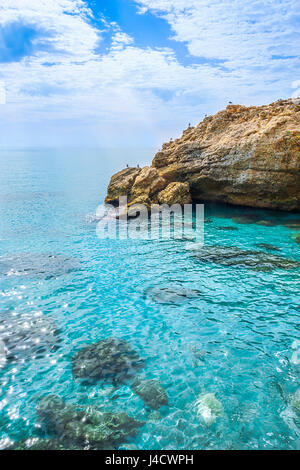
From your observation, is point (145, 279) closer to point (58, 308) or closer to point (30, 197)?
point (58, 308)

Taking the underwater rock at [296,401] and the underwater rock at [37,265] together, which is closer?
the underwater rock at [296,401]

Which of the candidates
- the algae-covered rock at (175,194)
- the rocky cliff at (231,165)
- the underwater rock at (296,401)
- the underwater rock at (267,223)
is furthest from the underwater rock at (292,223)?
the underwater rock at (296,401)

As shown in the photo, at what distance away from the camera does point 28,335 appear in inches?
489

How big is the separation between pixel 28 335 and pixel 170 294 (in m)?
6.91

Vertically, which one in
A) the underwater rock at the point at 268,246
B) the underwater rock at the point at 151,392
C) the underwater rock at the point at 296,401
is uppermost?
the underwater rock at the point at 268,246

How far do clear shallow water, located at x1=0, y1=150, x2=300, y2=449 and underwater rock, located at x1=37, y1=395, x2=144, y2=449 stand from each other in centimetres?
28

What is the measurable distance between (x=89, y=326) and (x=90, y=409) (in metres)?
4.47

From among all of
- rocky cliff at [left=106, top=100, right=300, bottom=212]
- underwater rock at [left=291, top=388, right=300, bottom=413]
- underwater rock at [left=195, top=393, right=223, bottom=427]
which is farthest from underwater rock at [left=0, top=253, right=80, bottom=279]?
rocky cliff at [left=106, top=100, right=300, bottom=212]

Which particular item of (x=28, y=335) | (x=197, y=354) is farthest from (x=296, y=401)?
(x=28, y=335)

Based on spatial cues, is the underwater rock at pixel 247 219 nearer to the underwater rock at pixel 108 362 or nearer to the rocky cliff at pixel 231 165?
the rocky cliff at pixel 231 165

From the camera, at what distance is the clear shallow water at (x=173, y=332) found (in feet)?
26.8

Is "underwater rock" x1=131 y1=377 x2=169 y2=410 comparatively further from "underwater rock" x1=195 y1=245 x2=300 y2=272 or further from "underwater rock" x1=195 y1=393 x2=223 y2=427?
"underwater rock" x1=195 y1=245 x2=300 y2=272

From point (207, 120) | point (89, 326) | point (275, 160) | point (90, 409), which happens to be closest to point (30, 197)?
point (207, 120)

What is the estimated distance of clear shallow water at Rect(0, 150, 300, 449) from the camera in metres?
8.18
